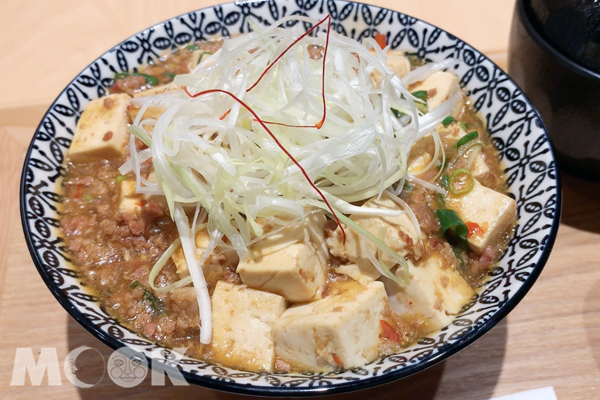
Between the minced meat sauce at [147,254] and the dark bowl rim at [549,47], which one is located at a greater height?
the dark bowl rim at [549,47]

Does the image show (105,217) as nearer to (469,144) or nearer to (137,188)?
(137,188)

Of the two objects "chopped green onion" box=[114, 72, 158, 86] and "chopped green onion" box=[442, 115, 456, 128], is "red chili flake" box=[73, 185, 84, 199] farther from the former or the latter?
"chopped green onion" box=[442, 115, 456, 128]

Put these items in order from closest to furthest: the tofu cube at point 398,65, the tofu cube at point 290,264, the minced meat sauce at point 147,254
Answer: the tofu cube at point 290,264 → the minced meat sauce at point 147,254 → the tofu cube at point 398,65

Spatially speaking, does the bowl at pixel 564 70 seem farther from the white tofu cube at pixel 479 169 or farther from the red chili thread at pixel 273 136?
the red chili thread at pixel 273 136

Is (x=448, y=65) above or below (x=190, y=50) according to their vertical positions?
below

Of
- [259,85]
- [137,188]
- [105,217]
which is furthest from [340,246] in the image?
[105,217]

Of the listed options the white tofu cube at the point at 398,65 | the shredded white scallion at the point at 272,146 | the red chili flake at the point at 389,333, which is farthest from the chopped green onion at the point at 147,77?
the red chili flake at the point at 389,333
